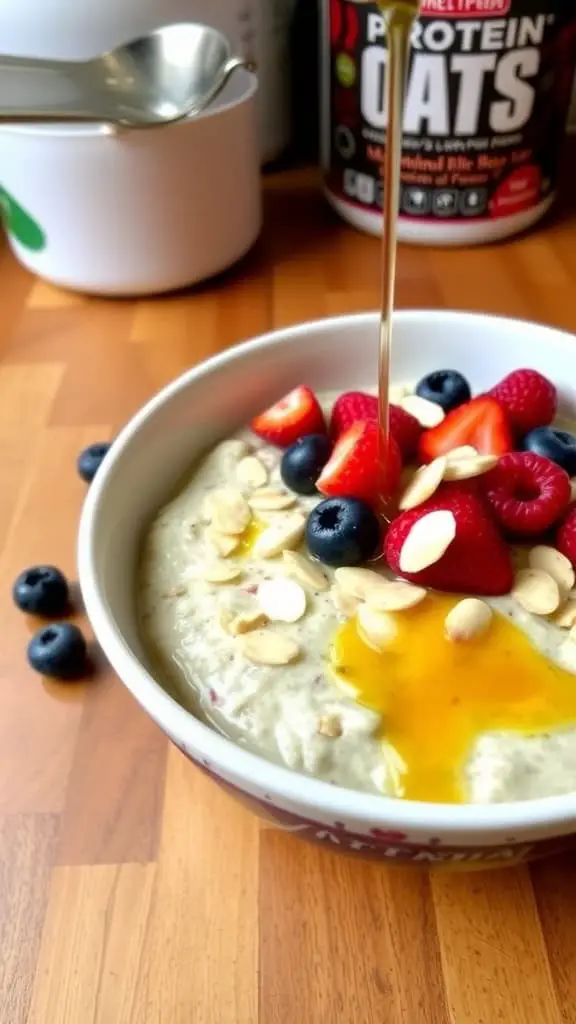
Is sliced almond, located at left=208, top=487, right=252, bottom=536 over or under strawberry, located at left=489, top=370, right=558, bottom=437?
under

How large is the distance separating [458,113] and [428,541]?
22.0 inches

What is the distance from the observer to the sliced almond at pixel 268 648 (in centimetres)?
49

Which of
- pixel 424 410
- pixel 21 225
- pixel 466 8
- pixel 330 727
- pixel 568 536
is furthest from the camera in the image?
pixel 21 225

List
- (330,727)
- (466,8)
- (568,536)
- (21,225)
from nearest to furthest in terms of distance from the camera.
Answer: (330,727), (568,536), (466,8), (21,225)

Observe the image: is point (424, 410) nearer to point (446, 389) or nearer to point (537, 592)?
point (446, 389)

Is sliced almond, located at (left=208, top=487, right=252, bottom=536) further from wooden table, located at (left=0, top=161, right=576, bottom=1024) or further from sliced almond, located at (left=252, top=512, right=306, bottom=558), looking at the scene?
wooden table, located at (left=0, top=161, right=576, bottom=1024)

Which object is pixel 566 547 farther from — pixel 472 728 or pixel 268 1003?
pixel 268 1003

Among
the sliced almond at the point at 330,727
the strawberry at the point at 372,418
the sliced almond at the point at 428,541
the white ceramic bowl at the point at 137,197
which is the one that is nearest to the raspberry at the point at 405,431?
the strawberry at the point at 372,418

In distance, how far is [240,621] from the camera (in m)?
0.51

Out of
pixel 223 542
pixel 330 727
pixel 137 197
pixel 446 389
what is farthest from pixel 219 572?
pixel 137 197

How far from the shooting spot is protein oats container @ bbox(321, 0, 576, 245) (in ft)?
2.79

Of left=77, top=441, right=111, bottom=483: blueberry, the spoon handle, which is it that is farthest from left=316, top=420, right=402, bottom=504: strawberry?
the spoon handle

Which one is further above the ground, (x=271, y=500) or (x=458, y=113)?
(x=458, y=113)

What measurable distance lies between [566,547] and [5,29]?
2.31 ft
